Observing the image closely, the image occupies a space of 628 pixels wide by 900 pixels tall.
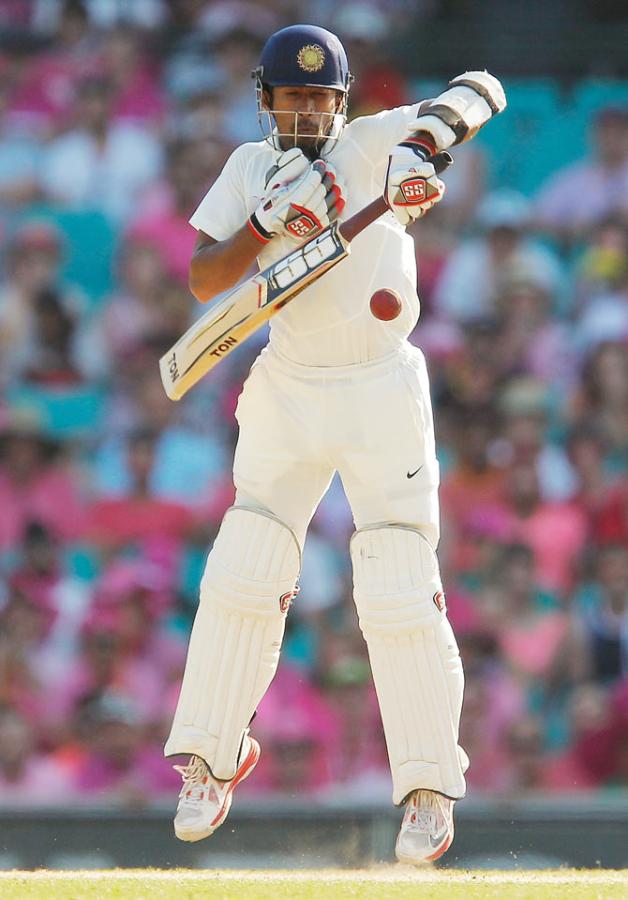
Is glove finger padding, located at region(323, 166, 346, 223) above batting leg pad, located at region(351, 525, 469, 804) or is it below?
above

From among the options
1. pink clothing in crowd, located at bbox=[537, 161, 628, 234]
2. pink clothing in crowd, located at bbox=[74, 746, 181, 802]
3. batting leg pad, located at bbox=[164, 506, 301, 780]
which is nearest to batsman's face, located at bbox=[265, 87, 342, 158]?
batting leg pad, located at bbox=[164, 506, 301, 780]

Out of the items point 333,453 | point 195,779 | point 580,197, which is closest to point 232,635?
point 195,779

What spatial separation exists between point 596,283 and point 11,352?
2.49 m

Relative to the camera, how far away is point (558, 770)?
6027mm

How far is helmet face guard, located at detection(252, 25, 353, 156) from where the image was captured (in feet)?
12.5

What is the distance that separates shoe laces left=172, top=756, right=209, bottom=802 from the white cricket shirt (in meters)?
0.99

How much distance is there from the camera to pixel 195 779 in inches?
156

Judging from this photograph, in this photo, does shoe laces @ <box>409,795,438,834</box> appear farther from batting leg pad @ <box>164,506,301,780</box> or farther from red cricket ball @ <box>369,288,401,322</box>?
red cricket ball @ <box>369,288,401,322</box>

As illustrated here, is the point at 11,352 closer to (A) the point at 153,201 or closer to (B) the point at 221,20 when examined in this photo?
(A) the point at 153,201

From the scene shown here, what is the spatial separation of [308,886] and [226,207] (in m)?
1.63

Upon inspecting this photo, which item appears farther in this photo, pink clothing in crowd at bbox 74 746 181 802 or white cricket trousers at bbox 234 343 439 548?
pink clothing in crowd at bbox 74 746 181 802

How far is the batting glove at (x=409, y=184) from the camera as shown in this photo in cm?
363

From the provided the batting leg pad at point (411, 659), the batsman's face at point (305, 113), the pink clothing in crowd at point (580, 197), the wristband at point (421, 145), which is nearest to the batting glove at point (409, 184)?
the wristband at point (421, 145)

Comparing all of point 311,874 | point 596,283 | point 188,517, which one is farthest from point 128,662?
point 596,283
